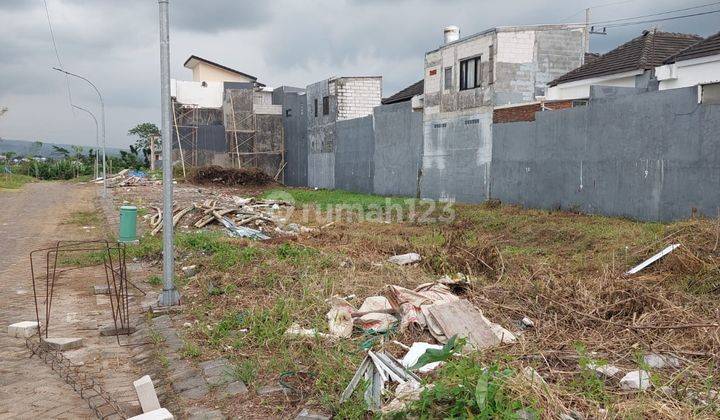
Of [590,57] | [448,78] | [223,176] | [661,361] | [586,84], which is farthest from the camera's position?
[223,176]

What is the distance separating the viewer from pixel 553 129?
15516mm

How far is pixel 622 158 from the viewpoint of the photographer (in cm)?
1335

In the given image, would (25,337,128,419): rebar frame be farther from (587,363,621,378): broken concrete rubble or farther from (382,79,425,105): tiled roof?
(382,79,425,105): tiled roof

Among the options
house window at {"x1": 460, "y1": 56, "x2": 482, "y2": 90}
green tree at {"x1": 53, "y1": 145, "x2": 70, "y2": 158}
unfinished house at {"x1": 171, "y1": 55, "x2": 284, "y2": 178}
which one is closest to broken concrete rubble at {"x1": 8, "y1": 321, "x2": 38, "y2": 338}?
house window at {"x1": 460, "y1": 56, "x2": 482, "y2": 90}

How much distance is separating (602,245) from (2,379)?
9.16 metres

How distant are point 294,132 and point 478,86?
16408 millimetres

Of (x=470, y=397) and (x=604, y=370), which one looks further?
(x=604, y=370)

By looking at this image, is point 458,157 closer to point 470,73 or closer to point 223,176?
point 470,73

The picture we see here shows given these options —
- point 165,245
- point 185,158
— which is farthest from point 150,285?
point 185,158

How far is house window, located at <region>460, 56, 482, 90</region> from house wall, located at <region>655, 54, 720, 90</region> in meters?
5.46

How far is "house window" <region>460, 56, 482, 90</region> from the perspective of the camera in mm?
18734

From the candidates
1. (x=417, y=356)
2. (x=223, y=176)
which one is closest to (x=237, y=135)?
(x=223, y=176)

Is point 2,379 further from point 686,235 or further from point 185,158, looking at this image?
point 185,158

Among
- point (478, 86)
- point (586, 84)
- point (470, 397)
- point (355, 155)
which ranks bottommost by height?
point (470, 397)
